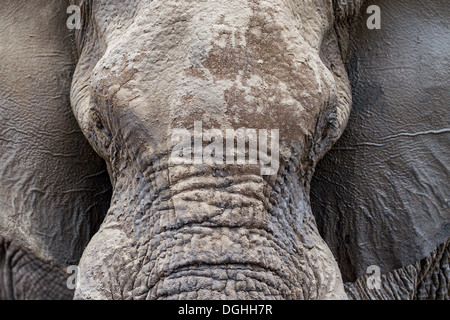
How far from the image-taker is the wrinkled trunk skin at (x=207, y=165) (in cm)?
165

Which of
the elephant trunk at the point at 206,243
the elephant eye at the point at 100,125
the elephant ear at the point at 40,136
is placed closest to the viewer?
the elephant trunk at the point at 206,243

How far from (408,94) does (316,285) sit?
28.2 inches

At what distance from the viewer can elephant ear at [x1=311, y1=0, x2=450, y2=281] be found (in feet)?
7.21

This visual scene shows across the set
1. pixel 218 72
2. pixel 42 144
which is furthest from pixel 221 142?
pixel 42 144

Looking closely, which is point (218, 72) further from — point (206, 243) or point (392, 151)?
point (392, 151)

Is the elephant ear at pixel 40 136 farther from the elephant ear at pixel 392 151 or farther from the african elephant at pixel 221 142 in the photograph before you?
the elephant ear at pixel 392 151

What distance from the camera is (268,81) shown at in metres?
1.72

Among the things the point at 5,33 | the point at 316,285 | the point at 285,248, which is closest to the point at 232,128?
the point at 285,248

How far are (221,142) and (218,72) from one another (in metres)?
0.16

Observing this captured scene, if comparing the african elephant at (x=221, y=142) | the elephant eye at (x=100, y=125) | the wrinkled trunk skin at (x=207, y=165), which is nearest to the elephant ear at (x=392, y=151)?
the african elephant at (x=221, y=142)

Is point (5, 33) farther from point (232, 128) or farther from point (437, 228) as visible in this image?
point (437, 228)

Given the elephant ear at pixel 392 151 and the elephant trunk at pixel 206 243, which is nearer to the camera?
the elephant trunk at pixel 206 243

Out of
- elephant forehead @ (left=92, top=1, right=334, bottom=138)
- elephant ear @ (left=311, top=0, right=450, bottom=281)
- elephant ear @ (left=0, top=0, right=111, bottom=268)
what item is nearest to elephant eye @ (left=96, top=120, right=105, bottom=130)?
elephant forehead @ (left=92, top=1, right=334, bottom=138)

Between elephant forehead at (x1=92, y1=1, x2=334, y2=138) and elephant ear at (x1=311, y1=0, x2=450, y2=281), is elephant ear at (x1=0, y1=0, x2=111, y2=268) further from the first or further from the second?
elephant ear at (x1=311, y1=0, x2=450, y2=281)
